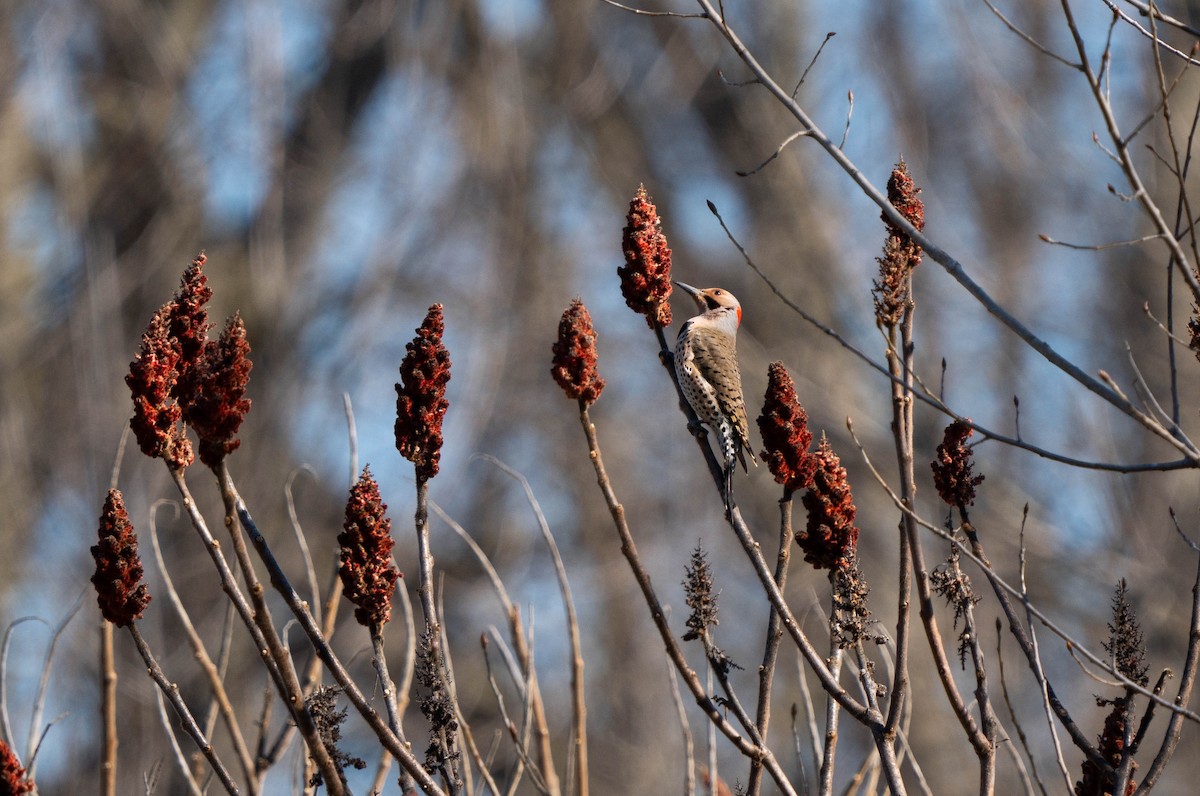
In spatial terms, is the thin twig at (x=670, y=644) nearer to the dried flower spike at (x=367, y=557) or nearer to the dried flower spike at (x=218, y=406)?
the dried flower spike at (x=367, y=557)

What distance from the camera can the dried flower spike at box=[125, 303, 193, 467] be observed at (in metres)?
1.96

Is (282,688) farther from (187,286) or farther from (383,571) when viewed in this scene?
(187,286)

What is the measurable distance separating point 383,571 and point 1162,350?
14602 mm

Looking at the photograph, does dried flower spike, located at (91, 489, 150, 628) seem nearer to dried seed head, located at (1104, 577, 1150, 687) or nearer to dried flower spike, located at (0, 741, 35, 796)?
dried flower spike, located at (0, 741, 35, 796)

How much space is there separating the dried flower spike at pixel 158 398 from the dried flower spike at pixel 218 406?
196 millimetres

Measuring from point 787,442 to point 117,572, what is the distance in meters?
1.16

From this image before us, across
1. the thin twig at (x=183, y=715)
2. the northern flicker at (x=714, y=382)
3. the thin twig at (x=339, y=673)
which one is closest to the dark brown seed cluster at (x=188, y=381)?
the thin twig at (x=339, y=673)

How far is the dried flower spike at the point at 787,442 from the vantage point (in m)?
2.41

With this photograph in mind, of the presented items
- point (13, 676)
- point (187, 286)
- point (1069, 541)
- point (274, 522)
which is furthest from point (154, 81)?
point (187, 286)

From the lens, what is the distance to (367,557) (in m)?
2.19

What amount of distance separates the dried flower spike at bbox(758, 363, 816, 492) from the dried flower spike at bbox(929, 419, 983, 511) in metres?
0.26

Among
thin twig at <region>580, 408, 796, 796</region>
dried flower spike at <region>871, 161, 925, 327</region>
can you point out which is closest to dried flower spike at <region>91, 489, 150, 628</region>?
thin twig at <region>580, 408, 796, 796</region>

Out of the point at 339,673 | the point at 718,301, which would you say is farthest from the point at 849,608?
the point at 718,301

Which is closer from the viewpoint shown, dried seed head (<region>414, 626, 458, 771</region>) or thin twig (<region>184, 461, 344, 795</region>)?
thin twig (<region>184, 461, 344, 795</region>)
